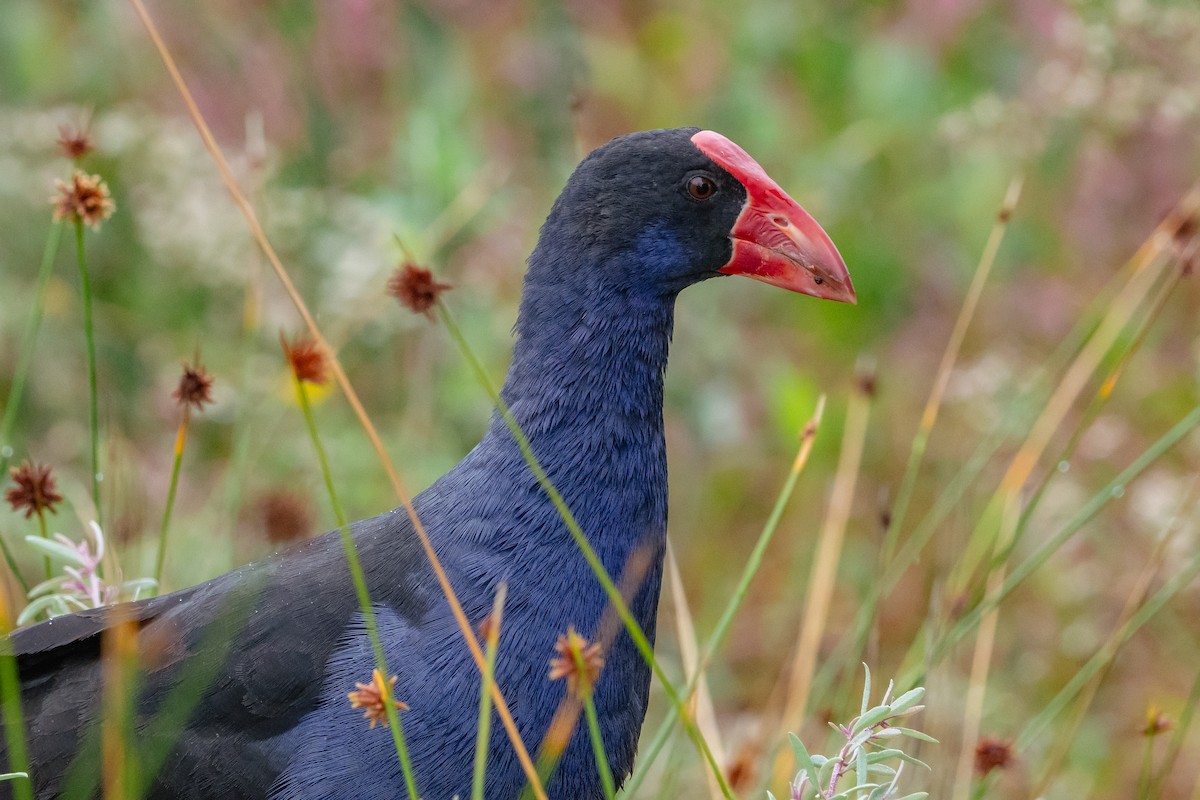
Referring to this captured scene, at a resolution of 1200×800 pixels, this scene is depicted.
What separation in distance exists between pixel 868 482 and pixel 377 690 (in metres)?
2.35

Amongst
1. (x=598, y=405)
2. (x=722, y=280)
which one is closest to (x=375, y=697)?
(x=598, y=405)

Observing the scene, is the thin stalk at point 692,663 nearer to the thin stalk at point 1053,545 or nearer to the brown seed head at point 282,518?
the thin stalk at point 1053,545

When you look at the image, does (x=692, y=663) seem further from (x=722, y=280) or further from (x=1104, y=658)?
(x=722, y=280)

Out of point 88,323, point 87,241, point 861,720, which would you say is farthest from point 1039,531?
point 87,241

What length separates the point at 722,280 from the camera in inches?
127

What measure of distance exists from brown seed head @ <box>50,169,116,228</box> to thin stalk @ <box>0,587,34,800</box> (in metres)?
0.44

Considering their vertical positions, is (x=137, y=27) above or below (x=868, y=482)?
above

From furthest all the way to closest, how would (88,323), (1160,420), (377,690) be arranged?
(1160,420), (88,323), (377,690)

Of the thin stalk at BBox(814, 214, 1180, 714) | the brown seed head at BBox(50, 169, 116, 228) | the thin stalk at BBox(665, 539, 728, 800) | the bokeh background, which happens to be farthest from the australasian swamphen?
the bokeh background

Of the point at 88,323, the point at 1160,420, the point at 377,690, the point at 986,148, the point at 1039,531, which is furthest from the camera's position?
the point at 1160,420

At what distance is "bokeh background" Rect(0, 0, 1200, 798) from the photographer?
2730mm

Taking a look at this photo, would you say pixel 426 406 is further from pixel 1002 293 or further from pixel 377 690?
pixel 377 690

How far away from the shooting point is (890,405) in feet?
11.3

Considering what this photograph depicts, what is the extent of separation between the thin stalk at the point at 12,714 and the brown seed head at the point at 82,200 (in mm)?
444
